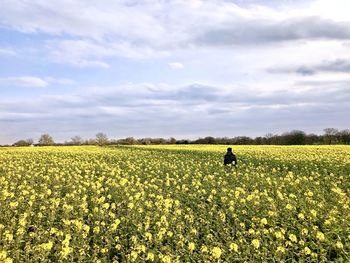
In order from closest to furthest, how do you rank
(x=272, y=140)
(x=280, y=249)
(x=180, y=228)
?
1. (x=280, y=249)
2. (x=180, y=228)
3. (x=272, y=140)

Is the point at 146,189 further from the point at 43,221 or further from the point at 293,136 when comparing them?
the point at 293,136

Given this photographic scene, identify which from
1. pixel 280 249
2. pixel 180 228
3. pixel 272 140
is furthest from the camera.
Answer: pixel 272 140

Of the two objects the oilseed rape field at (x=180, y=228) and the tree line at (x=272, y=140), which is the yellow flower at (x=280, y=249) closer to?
the oilseed rape field at (x=180, y=228)

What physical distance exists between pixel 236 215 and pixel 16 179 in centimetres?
1161

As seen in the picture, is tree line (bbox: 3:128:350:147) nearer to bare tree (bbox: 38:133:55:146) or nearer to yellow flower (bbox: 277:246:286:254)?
bare tree (bbox: 38:133:55:146)

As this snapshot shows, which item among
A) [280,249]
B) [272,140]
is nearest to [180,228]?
[280,249]

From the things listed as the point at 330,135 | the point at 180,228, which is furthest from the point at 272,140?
the point at 180,228

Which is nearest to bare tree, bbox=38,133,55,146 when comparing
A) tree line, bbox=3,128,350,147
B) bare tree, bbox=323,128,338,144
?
tree line, bbox=3,128,350,147

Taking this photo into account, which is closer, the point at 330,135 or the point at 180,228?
the point at 180,228

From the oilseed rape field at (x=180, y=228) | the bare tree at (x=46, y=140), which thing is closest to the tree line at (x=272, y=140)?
the bare tree at (x=46, y=140)

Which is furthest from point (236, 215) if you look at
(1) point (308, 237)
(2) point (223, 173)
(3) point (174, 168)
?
(3) point (174, 168)

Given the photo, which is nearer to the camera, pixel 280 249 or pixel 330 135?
pixel 280 249

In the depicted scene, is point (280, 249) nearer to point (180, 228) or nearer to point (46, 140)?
point (180, 228)

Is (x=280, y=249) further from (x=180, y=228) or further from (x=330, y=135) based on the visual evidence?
(x=330, y=135)
